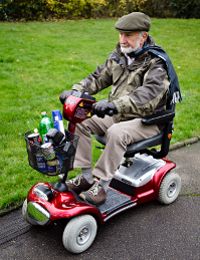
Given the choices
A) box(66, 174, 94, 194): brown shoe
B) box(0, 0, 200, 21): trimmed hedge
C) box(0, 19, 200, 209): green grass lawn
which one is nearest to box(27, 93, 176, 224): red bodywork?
box(66, 174, 94, 194): brown shoe

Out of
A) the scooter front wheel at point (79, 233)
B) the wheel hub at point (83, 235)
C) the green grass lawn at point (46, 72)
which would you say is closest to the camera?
the scooter front wheel at point (79, 233)

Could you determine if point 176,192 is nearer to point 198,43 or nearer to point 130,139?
point 130,139

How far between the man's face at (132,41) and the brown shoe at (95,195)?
1208mm

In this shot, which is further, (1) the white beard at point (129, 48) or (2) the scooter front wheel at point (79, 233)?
(1) the white beard at point (129, 48)

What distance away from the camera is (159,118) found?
2.56 meters

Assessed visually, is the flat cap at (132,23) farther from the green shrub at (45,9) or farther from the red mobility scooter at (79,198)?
the green shrub at (45,9)

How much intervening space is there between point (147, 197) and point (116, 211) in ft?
1.28

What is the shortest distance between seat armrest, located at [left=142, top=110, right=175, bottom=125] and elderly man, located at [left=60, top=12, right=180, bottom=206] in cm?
5

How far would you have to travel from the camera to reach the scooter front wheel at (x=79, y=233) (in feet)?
7.44

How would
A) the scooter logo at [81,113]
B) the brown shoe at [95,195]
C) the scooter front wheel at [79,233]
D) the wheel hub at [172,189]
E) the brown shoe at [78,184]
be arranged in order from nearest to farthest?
the scooter logo at [81,113] < the scooter front wheel at [79,233] < the brown shoe at [95,195] < the brown shoe at [78,184] < the wheel hub at [172,189]

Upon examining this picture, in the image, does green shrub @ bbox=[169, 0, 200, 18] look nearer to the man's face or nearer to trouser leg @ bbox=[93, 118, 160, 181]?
the man's face

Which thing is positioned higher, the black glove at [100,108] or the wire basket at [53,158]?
the black glove at [100,108]

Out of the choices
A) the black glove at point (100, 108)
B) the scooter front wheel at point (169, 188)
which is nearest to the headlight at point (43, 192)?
the black glove at point (100, 108)

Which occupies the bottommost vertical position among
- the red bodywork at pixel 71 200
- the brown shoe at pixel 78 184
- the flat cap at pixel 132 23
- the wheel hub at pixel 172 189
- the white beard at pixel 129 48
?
the wheel hub at pixel 172 189
